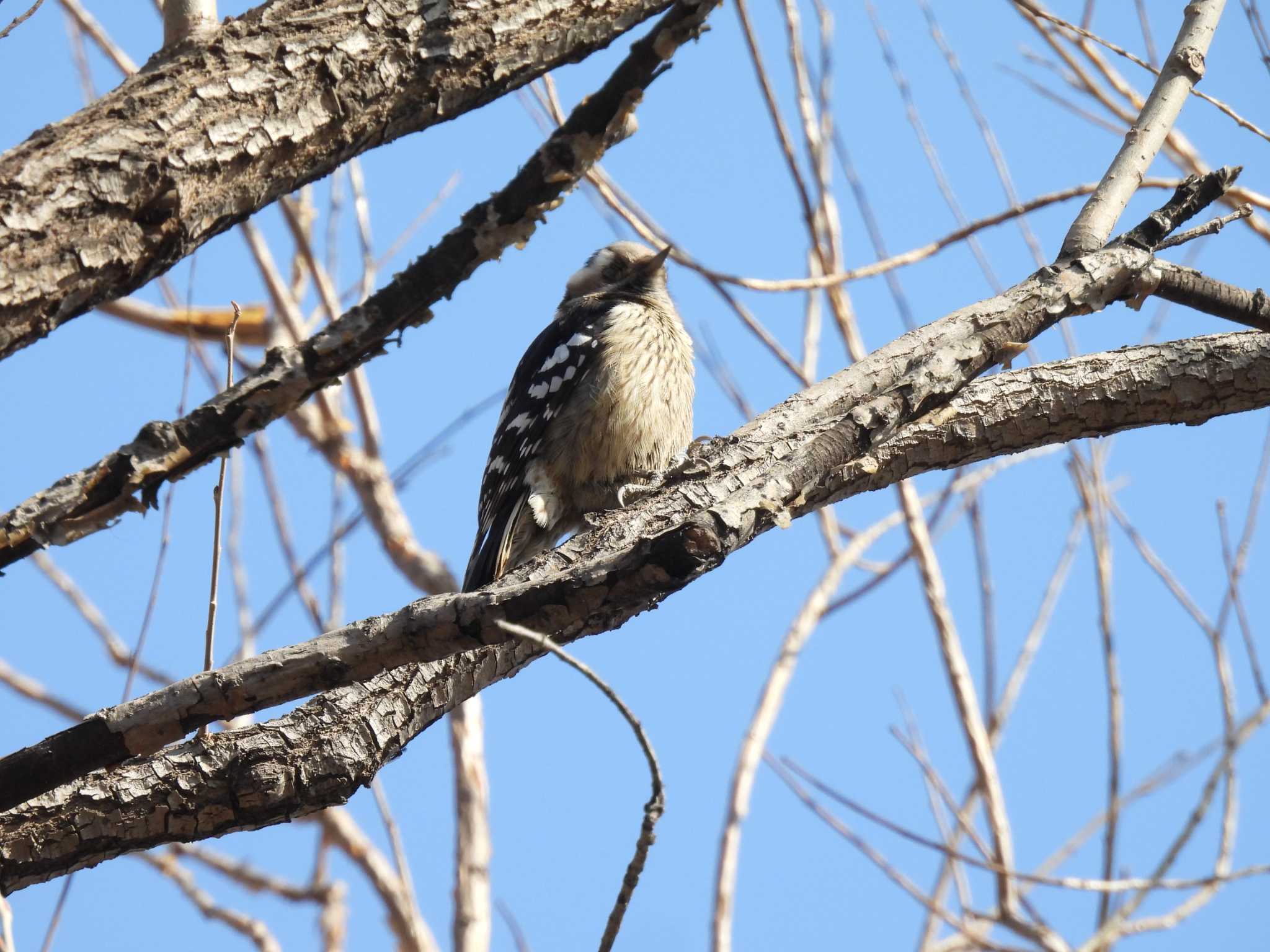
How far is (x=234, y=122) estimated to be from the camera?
6.67 ft

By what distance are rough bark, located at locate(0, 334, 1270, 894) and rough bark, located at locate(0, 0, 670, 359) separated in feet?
2.27

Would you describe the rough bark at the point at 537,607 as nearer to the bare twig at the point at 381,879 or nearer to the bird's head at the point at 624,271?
the bird's head at the point at 624,271

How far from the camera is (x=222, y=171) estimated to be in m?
2.02

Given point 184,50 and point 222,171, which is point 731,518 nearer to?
point 222,171

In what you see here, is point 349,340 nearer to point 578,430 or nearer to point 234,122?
point 234,122

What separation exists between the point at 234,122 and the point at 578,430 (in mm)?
2477

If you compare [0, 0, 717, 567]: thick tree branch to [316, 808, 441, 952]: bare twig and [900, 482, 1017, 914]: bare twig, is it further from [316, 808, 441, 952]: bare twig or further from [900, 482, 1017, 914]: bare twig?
[316, 808, 441, 952]: bare twig

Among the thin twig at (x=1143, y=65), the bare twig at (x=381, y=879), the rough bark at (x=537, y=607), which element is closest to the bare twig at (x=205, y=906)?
the bare twig at (x=381, y=879)

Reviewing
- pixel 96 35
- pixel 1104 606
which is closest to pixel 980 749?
pixel 1104 606

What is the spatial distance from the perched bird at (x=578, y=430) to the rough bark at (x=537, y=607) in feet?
4.72

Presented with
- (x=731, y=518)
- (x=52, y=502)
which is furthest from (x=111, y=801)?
(x=731, y=518)

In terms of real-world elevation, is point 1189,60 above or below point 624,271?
below

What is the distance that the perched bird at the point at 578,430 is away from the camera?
4.38 metres

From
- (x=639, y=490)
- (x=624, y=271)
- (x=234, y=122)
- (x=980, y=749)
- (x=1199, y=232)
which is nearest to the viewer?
(x=234, y=122)
